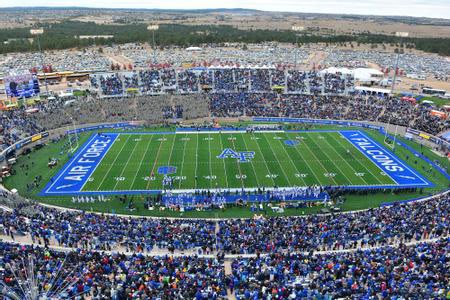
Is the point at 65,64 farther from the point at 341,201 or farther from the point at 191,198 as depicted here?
the point at 341,201

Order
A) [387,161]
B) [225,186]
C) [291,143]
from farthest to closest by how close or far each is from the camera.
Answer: [291,143] < [387,161] < [225,186]

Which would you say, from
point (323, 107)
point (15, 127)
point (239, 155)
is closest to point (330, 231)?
point (239, 155)

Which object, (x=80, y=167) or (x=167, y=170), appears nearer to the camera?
(x=167, y=170)

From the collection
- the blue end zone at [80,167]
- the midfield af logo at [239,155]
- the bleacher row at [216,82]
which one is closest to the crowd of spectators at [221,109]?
the bleacher row at [216,82]

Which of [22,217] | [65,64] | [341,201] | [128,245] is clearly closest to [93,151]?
[22,217]

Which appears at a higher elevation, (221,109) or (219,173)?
(221,109)

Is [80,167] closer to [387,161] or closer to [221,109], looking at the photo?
[221,109]

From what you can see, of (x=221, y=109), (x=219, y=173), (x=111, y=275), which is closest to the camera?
(x=111, y=275)
